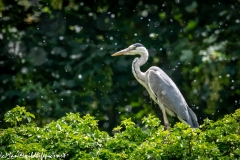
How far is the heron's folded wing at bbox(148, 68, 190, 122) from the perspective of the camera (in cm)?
626

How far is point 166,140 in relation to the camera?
13.5 feet

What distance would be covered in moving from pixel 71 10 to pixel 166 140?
11.8ft

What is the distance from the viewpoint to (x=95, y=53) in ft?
23.9

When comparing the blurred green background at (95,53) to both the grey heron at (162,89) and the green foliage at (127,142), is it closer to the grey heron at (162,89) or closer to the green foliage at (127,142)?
the grey heron at (162,89)

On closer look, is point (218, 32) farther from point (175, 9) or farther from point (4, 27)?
point (4, 27)

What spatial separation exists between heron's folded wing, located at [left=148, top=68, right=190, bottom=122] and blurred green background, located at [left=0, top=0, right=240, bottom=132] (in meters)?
0.96

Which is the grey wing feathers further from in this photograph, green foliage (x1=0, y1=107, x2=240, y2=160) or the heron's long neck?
green foliage (x1=0, y1=107, x2=240, y2=160)

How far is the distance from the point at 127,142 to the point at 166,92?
7.32 ft

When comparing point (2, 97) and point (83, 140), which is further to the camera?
point (2, 97)

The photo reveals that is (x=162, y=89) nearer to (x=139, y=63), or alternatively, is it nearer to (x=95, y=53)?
(x=139, y=63)

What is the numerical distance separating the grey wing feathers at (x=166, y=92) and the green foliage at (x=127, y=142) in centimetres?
181

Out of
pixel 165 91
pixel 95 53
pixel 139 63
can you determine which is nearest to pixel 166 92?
pixel 165 91

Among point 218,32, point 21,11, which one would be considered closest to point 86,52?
point 21,11

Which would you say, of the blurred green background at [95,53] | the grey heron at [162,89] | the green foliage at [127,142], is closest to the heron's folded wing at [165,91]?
the grey heron at [162,89]
